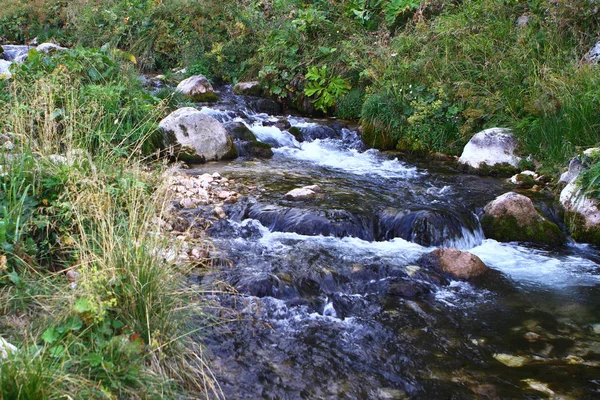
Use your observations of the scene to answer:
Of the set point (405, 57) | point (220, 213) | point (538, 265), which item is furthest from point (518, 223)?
point (405, 57)

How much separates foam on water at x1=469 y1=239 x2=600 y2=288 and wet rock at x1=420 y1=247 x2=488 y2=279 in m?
0.37

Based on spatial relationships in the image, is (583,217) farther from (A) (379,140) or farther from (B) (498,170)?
(A) (379,140)

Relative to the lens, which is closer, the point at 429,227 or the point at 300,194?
the point at 429,227

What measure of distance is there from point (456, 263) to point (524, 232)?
5.08 ft

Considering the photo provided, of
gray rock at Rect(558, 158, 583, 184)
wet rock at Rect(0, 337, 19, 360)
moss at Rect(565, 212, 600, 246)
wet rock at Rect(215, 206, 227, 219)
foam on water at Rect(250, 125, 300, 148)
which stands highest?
gray rock at Rect(558, 158, 583, 184)

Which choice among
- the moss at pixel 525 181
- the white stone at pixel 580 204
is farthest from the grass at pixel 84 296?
the moss at pixel 525 181

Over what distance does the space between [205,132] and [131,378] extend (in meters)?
7.03

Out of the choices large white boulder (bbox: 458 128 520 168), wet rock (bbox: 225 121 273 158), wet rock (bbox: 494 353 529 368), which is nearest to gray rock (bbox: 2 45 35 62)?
wet rock (bbox: 225 121 273 158)

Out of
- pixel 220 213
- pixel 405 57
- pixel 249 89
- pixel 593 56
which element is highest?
pixel 593 56

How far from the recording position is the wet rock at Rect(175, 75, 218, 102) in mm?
12719

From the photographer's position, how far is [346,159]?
395 inches

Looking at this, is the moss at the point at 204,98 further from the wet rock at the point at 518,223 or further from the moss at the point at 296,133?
the wet rock at the point at 518,223

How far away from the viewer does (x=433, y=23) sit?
1138 centimetres

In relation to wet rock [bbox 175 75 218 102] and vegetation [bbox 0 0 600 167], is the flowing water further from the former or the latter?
wet rock [bbox 175 75 218 102]
